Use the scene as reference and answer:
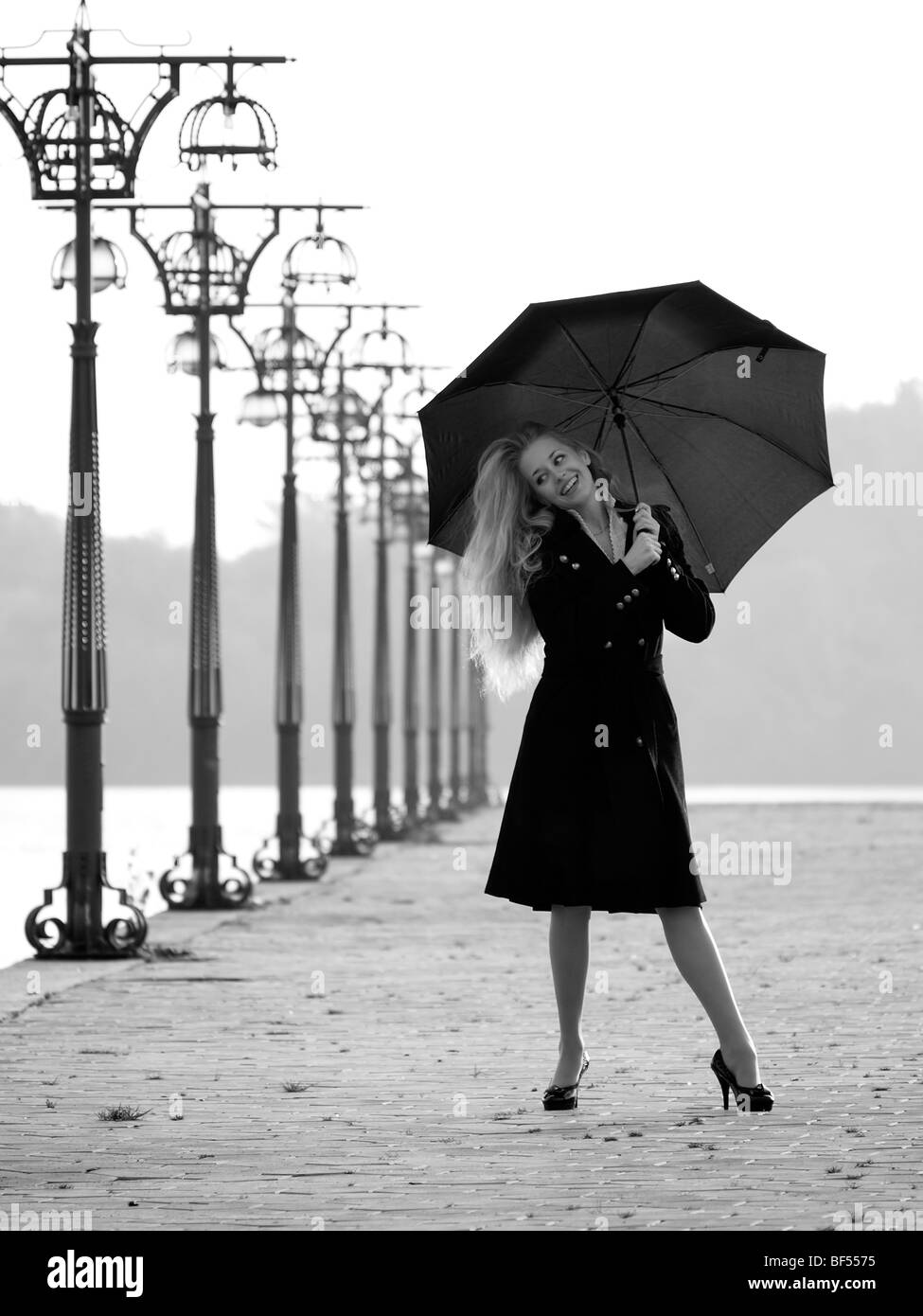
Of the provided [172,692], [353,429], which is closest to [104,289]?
[353,429]

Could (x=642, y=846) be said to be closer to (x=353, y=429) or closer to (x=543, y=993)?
(x=543, y=993)

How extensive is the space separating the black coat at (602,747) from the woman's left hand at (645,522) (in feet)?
0.22

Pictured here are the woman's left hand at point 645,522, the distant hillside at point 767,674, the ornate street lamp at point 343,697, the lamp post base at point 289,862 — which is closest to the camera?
the woman's left hand at point 645,522

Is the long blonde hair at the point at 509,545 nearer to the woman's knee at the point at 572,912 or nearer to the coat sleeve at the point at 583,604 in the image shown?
the coat sleeve at the point at 583,604

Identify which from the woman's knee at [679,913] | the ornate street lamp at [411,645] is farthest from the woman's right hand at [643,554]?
the ornate street lamp at [411,645]

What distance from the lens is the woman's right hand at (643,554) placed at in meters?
7.54

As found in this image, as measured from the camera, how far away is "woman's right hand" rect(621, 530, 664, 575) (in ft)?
24.7

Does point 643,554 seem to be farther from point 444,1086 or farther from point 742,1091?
point 444,1086

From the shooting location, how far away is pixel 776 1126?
7547 millimetres

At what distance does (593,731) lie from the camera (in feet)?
25.0

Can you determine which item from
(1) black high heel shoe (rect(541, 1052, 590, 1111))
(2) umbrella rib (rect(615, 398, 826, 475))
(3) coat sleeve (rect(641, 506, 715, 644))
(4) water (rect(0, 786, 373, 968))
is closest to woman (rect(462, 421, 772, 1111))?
(3) coat sleeve (rect(641, 506, 715, 644))

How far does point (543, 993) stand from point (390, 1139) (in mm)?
5058
